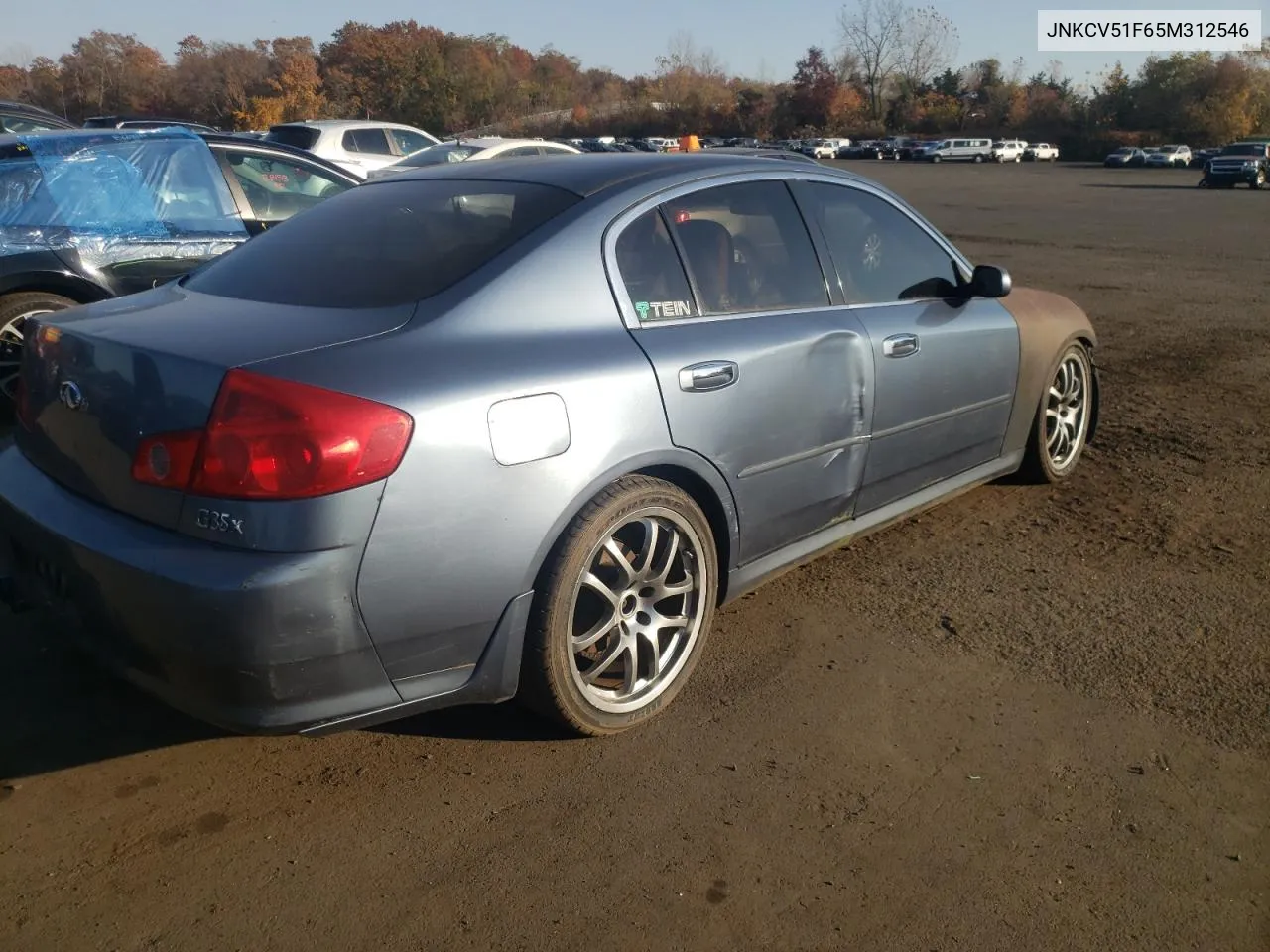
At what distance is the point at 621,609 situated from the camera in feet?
10.1

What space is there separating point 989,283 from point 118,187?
4768 millimetres

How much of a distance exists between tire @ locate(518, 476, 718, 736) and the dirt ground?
0.42ft

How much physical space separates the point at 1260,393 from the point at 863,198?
4.20 metres

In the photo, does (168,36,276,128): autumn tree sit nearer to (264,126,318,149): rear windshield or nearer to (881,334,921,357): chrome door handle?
(264,126,318,149): rear windshield

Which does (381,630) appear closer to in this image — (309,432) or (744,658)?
(309,432)

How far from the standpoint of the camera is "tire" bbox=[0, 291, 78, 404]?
5.63 metres

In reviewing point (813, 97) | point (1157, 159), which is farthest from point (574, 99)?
point (1157, 159)

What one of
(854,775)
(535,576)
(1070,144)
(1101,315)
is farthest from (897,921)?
(1070,144)

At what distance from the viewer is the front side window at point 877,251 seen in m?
3.96

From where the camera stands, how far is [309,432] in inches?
95.3

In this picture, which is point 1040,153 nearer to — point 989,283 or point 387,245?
point 989,283

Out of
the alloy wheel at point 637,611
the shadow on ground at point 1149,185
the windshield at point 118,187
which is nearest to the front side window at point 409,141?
the windshield at point 118,187

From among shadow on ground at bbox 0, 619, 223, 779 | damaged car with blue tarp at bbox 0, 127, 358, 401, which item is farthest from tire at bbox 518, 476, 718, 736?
damaged car with blue tarp at bbox 0, 127, 358, 401

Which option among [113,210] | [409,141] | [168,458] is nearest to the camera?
[168,458]
